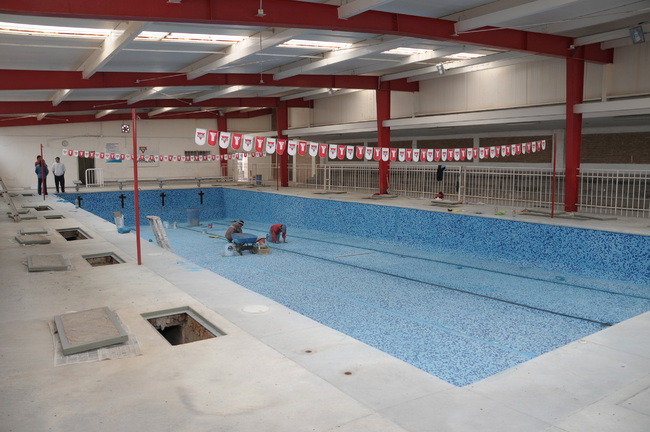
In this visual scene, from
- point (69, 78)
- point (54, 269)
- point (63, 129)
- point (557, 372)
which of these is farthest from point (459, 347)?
point (63, 129)

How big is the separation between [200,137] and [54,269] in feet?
17.8

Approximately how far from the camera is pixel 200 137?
446 inches

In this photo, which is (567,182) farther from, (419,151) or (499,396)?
(499,396)

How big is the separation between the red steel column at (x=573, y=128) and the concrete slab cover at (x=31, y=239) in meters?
11.0

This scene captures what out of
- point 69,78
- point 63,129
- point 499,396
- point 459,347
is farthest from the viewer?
point 63,129

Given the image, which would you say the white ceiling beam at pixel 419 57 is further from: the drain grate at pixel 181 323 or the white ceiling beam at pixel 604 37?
the drain grate at pixel 181 323

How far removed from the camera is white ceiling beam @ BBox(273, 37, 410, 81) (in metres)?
10.8

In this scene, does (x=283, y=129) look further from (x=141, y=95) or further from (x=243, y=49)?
(x=243, y=49)

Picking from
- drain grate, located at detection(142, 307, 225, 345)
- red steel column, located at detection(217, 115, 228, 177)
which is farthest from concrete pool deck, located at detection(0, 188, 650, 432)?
red steel column, located at detection(217, 115, 228, 177)

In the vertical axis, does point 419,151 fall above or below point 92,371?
above

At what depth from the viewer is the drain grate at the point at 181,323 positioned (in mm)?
4688

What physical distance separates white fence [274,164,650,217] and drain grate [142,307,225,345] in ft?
32.8

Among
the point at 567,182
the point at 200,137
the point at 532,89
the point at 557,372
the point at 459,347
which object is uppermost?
the point at 532,89

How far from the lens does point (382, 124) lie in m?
17.5
